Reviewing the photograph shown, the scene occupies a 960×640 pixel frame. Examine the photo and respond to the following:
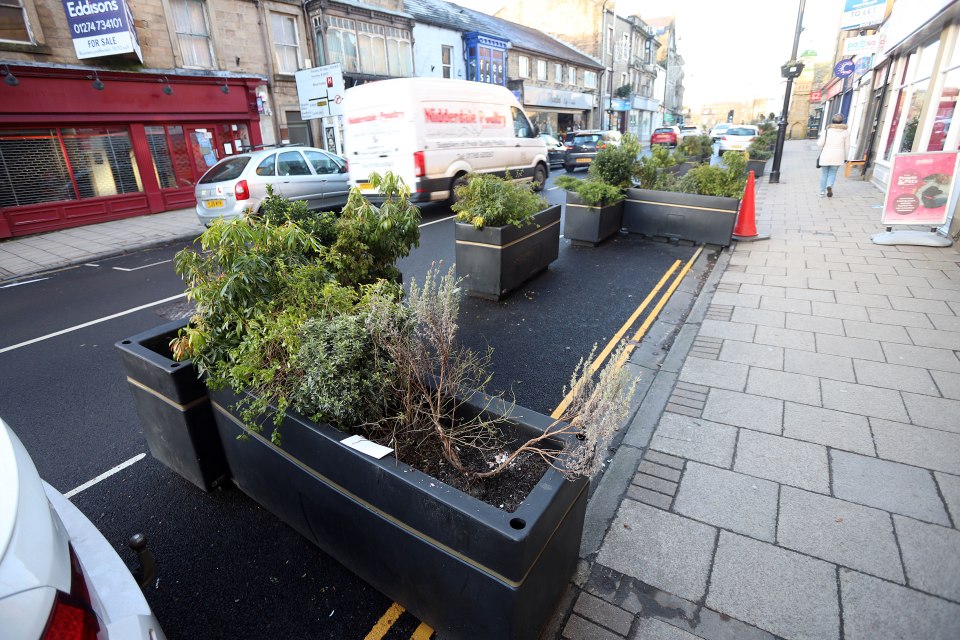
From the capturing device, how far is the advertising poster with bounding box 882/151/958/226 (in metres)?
7.90

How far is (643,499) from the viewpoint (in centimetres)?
290

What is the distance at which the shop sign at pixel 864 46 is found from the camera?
15352 mm

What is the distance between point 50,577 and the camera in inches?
45.7

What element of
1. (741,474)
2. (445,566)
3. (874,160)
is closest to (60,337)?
(445,566)

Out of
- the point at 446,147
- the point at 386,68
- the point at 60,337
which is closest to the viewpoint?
the point at 60,337

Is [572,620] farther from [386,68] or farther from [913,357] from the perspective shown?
[386,68]

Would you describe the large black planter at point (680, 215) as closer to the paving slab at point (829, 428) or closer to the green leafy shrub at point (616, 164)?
the green leafy shrub at point (616, 164)

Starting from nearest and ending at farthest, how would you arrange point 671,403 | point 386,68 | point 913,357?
point 671,403, point 913,357, point 386,68

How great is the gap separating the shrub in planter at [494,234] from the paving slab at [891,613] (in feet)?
14.0

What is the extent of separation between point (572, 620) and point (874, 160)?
1946cm

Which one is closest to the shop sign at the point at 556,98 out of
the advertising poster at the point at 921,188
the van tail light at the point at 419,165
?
the van tail light at the point at 419,165

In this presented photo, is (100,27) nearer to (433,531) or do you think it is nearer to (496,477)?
(496,477)

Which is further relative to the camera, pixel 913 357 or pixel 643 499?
pixel 913 357

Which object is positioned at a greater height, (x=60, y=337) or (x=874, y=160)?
(x=874, y=160)
